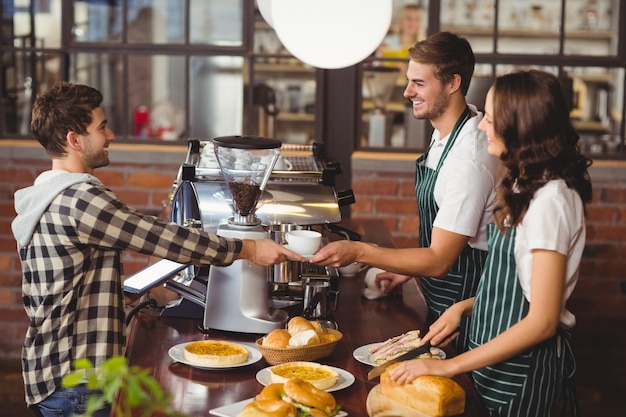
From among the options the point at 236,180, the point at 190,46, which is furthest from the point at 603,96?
the point at 236,180

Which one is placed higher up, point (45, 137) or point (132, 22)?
point (132, 22)

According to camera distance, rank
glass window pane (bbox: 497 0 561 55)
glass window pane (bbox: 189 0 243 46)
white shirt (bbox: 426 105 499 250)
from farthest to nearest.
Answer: glass window pane (bbox: 189 0 243 46), glass window pane (bbox: 497 0 561 55), white shirt (bbox: 426 105 499 250)

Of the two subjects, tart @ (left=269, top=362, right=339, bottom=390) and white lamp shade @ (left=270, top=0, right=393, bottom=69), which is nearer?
tart @ (left=269, top=362, right=339, bottom=390)

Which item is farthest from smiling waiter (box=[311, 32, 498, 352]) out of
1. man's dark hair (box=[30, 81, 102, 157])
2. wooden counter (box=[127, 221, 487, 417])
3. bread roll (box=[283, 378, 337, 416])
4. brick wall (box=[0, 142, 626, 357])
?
brick wall (box=[0, 142, 626, 357])

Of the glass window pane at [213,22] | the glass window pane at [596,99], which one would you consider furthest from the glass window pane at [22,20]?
the glass window pane at [596,99]

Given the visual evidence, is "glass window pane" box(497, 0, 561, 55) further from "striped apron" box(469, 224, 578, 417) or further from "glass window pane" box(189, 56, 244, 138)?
"striped apron" box(469, 224, 578, 417)

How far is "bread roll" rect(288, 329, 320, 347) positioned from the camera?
7.56 feet

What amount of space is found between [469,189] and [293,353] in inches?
26.8

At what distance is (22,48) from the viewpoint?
4852 mm

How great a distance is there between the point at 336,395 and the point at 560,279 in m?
0.55

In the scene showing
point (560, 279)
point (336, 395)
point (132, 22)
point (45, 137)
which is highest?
point (132, 22)

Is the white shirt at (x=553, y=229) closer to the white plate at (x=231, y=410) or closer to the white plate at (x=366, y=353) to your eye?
the white plate at (x=366, y=353)

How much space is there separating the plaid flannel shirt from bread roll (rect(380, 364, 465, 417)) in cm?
65

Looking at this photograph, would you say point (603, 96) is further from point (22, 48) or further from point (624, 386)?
point (22, 48)
